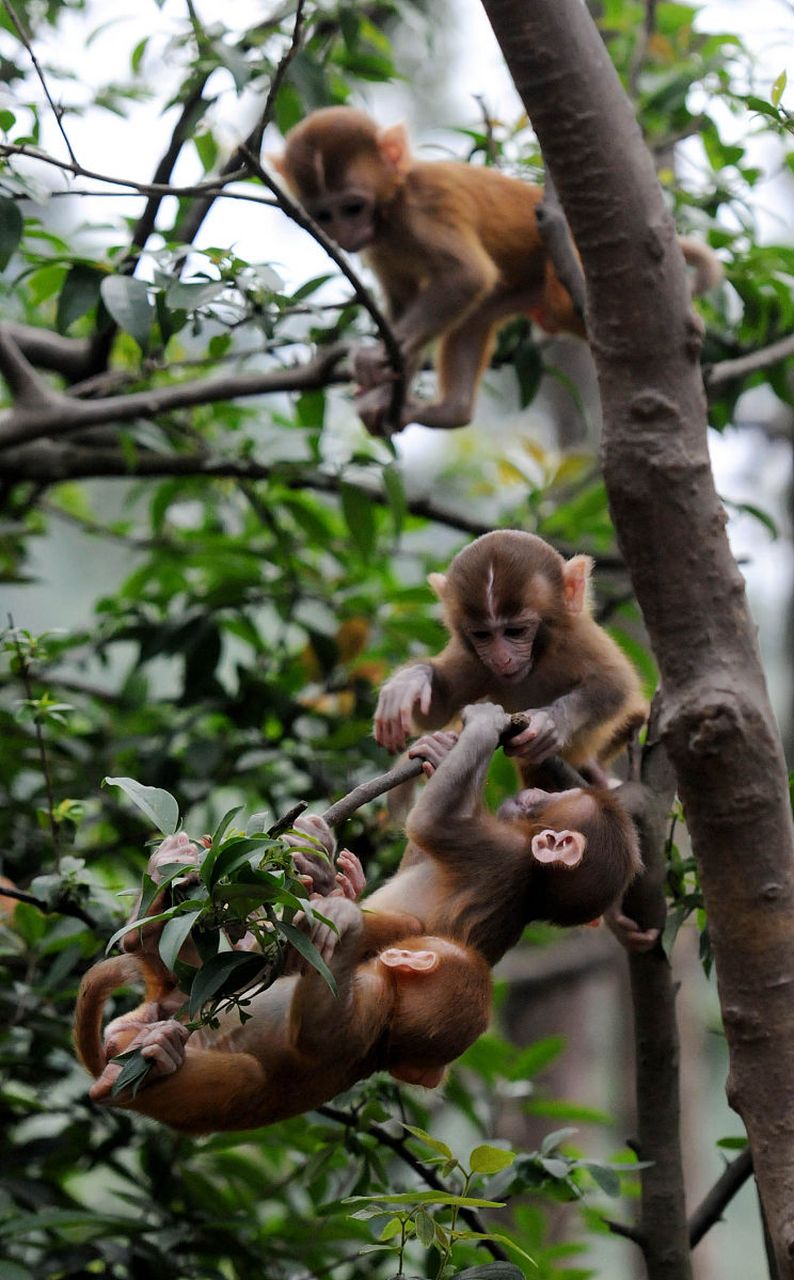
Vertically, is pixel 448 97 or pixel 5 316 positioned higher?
pixel 448 97

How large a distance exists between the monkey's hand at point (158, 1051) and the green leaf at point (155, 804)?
0.41 meters

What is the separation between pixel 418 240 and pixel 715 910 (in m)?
4.11

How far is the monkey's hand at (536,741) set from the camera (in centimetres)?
291

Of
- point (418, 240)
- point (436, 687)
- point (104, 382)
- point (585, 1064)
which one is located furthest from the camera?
point (585, 1064)

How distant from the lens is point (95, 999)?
260cm

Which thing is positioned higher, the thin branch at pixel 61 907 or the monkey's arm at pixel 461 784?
the monkey's arm at pixel 461 784

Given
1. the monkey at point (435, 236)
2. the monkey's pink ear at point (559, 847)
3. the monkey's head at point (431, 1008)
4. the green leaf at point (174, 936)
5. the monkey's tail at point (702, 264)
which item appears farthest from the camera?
the monkey at point (435, 236)

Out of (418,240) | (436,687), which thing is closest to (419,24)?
(418,240)

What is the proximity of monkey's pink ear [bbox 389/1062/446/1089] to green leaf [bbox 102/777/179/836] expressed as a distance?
82 centimetres

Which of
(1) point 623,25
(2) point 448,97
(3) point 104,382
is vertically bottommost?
(3) point 104,382

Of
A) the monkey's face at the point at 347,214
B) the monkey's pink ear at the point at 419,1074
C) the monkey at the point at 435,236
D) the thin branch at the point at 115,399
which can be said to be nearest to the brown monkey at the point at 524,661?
the monkey's pink ear at the point at 419,1074

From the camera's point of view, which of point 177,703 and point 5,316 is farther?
point 5,316

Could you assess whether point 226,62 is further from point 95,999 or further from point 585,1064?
point 585,1064

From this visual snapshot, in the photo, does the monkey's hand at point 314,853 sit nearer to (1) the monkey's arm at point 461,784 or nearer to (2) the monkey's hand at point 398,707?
(1) the monkey's arm at point 461,784
